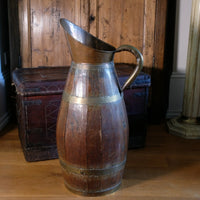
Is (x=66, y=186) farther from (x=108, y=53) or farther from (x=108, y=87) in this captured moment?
(x=108, y=53)

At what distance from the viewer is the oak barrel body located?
1.72m

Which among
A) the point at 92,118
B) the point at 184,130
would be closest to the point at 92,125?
the point at 92,118

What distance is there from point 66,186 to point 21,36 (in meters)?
1.47

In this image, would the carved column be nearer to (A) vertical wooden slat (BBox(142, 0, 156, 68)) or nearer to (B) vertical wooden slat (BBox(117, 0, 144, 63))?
(A) vertical wooden slat (BBox(142, 0, 156, 68))

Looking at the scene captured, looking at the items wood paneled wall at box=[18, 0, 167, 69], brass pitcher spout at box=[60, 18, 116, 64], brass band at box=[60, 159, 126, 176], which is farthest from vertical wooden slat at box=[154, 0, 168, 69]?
brass band at box=[60, 159, 126, 176]

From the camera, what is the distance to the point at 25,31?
2832mm

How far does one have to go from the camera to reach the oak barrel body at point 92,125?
5.65ft

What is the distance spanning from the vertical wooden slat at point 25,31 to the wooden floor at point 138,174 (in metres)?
0.73

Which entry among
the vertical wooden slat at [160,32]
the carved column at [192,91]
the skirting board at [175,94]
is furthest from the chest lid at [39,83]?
the skirting board at [175,94]

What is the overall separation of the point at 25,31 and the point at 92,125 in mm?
1464

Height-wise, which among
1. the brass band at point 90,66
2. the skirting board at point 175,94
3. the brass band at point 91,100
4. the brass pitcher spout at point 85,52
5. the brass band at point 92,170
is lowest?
the brass band at point 92,170

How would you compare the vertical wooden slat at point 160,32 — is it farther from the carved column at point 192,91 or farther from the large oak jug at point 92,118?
the large oak jug at point 92,118

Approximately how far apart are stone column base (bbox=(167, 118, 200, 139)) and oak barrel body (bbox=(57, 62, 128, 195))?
107 centimetres

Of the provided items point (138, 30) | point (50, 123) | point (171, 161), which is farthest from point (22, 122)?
point (138, 30)
